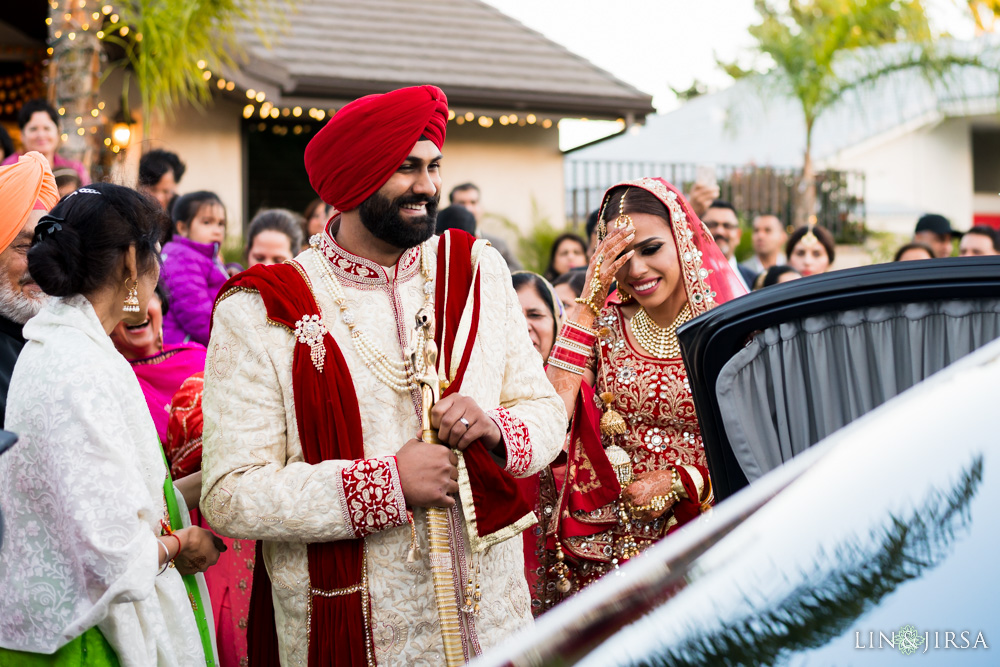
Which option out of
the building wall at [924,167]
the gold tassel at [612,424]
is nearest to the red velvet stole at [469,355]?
the gold tassel at [612,424]

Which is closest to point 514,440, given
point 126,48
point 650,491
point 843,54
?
point 650,491

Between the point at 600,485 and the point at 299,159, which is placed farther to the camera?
the point at 299,159

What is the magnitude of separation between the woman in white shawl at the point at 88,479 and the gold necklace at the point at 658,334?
167cm

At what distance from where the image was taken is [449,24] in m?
14.0

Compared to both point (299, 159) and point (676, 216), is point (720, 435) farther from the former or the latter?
point (299, 159)

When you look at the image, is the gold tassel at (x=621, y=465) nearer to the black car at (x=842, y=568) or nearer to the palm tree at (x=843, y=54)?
the black car at (x=842, y=568)

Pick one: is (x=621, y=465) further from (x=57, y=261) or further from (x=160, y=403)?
(x=57, y=261)

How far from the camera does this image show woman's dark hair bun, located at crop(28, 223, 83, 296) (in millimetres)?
2406

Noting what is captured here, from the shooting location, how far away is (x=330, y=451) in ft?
8.41

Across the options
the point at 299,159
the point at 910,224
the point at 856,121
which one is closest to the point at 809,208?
the point at 910,224

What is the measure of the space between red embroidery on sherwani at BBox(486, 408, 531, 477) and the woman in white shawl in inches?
33.2

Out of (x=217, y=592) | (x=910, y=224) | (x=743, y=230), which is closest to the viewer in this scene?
(x=217, y=592)

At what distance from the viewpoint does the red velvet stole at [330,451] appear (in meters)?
2.53

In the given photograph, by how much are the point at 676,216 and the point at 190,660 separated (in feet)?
7.09
